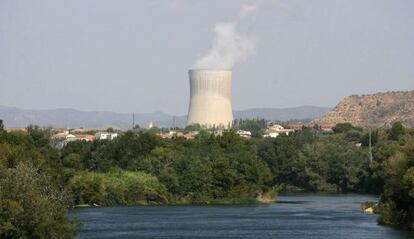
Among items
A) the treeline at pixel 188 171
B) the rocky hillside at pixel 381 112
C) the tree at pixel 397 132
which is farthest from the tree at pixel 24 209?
the rocky hillside at pixel 381 112

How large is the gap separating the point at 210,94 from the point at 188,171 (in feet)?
77.6

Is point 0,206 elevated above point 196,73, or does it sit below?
below

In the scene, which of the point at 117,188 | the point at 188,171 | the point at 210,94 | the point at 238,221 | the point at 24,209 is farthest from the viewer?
the point at 210,94

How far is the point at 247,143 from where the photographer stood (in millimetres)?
89375

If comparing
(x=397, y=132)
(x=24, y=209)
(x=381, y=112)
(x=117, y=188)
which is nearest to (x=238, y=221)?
(x=117, y=188)

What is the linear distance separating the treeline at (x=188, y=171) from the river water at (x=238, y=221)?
2.09m

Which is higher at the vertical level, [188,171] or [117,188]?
[188,171]

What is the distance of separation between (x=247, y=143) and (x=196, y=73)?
7058 mm

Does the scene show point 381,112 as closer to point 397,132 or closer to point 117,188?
point 397,132

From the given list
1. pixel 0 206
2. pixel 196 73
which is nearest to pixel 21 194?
pixel 0 206

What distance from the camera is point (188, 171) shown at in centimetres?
6606

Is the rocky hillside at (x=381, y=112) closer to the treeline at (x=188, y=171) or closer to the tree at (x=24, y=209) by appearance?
the treeline at (x=188, y=171)

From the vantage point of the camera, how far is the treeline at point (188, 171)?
3431 centimetres

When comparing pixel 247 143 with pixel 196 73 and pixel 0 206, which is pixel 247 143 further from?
pixel 0 206
